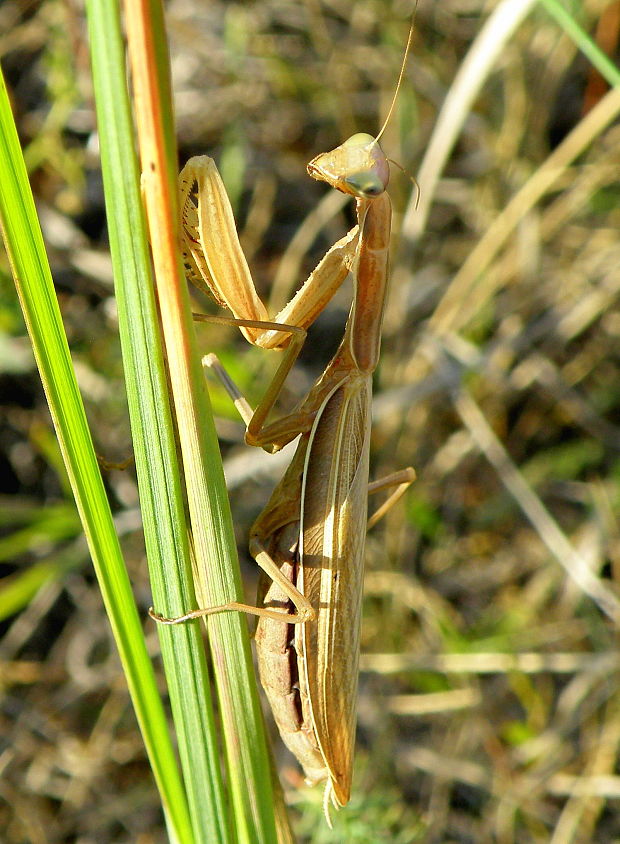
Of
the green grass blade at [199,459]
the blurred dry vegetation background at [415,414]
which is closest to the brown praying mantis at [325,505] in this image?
the green grass blade at [199,459]

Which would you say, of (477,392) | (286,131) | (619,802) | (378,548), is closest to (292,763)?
(378,548)

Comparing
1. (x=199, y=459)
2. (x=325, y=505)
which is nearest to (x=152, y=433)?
(x=199, y=459)

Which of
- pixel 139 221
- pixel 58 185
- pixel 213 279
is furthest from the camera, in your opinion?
pixel 58 185

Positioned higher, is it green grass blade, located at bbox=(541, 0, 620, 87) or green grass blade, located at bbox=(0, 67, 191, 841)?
green grass blade, located at bbox=(541, 0, 620, 87)

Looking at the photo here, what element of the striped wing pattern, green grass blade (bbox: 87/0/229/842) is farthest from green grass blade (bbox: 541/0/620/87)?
green grass blade (bbox: 87/0/229/842)

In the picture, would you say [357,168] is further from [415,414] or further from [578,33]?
[415,414]

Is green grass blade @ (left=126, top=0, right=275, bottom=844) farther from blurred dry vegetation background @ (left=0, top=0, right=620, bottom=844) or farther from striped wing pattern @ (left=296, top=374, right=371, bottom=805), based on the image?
blurred dry vegetation background @ (left=0, top=0, right=620, bottom=844)

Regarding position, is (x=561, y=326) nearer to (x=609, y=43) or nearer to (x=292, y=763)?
(x=609, y=43)

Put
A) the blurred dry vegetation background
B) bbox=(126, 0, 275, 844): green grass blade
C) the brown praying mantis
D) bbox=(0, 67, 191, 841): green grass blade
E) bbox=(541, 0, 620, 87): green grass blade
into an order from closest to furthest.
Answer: bbox=(126, 0, 275, 844): green grass blade
bbox=(0, 67, 191, 841): green grass blade
bbox=(541, 0, 620, 87): green grass blade
the brown praying mantis
the blurred dry vegetation background
